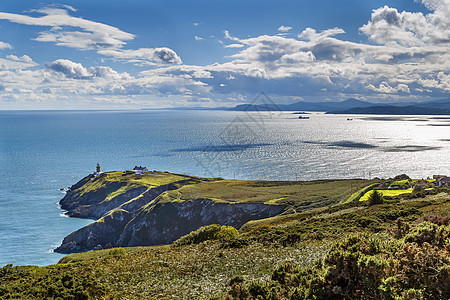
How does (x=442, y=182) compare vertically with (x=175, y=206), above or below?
above

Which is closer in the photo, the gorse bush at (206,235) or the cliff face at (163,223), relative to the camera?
the gorse bush at (206,235)

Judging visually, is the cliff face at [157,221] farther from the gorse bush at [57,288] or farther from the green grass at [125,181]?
the gorse bush at [57,288]

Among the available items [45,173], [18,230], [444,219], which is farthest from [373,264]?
[45,173]

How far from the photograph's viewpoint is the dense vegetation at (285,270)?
50.6ft

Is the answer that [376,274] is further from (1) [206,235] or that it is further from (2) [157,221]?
(2) [157,221]

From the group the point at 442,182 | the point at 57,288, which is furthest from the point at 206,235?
the point at 442,182

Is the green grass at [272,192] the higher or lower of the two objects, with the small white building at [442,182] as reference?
lower

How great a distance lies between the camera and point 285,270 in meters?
22.6

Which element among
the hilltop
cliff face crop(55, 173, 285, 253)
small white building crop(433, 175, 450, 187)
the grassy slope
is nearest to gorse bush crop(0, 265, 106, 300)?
the grassy slope

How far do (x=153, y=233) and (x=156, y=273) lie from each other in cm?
7894

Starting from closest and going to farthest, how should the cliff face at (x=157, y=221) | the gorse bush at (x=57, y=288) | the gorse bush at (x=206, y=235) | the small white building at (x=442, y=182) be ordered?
1. the gorse bush at (x=57, y=288)
2. the gorse bush at (x=206, y=235)
3. the cliff face at (x=157, y=221)
4. the small white building at (x=442, y=182)

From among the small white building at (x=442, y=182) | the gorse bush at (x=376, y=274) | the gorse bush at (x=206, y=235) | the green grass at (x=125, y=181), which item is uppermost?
the gorse bush at (x=376, y=274)

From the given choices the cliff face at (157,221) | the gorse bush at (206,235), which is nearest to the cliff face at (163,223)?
the cliff face at (157,221)

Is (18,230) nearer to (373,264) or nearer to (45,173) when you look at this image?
(45,173)
